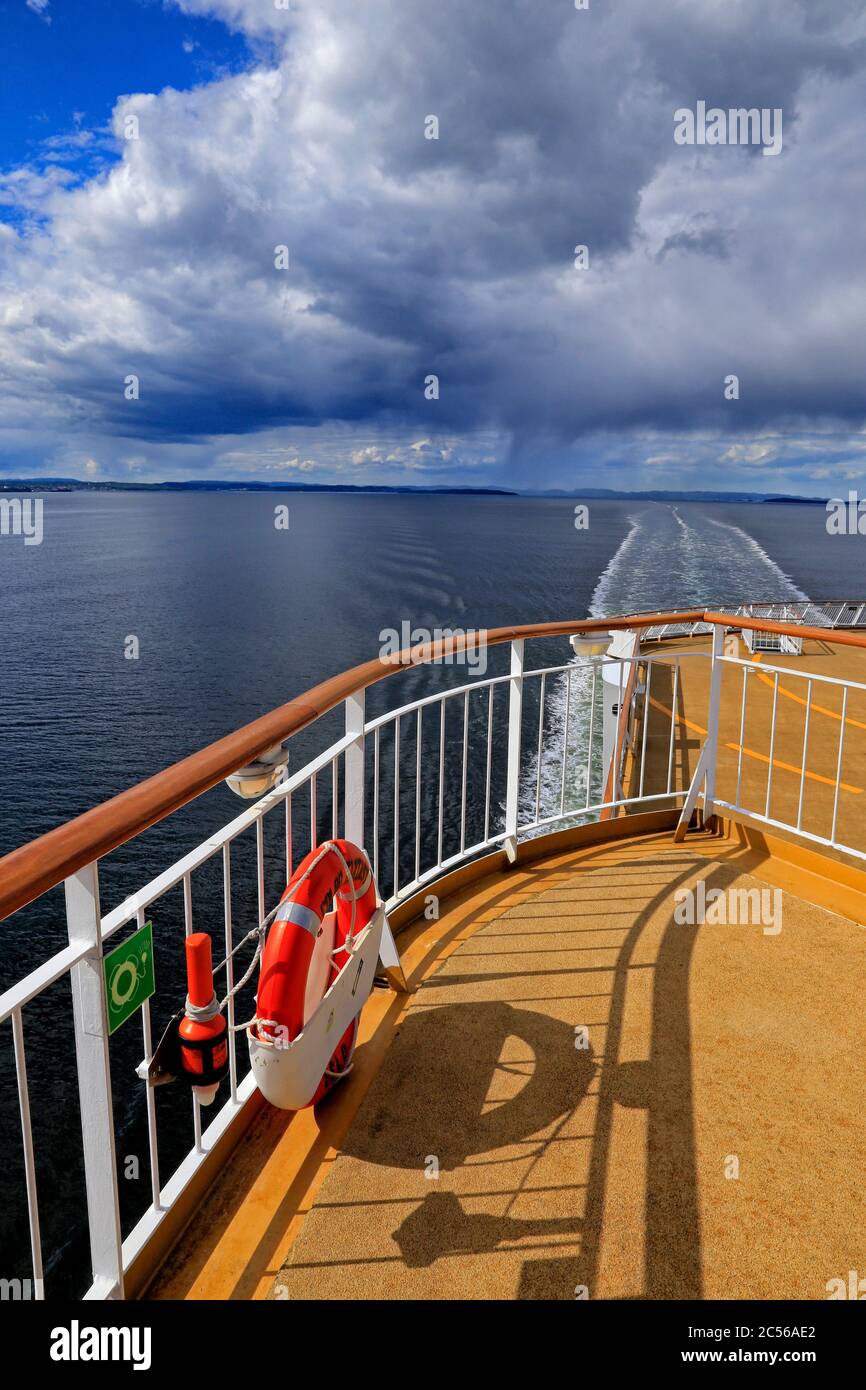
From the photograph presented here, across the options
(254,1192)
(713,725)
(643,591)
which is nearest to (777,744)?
(713,725)

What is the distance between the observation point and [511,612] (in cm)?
4122

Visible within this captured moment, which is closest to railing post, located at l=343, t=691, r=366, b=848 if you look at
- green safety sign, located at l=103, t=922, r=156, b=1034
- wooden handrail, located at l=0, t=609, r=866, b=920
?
wooden handrail, located at l=0, t=609, r=866, b=920

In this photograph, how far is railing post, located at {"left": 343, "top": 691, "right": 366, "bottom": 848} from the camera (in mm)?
2789

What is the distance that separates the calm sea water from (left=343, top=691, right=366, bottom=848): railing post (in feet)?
4.88

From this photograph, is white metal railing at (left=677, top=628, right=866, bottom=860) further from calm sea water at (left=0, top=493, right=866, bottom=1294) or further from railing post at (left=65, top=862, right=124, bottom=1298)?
calm sea water at (left=0, top=493, right=866, bottom=1294)

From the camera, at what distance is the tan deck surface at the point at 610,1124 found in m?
1.95

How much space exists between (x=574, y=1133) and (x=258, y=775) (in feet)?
4.53

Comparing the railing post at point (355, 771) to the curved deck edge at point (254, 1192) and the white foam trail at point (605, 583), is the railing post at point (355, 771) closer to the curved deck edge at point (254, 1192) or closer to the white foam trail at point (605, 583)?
the curved deck edge at point (254, 1192)

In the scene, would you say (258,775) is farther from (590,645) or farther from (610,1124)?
(590,645)

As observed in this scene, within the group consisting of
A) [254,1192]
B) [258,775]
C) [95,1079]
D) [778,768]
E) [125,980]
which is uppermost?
[258,775]

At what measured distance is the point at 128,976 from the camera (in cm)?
156
